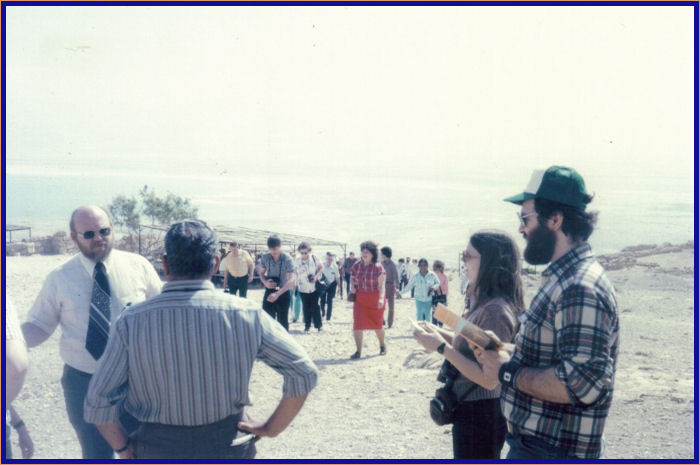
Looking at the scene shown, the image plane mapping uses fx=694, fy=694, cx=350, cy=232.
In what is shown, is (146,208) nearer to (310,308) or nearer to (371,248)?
(310,308)

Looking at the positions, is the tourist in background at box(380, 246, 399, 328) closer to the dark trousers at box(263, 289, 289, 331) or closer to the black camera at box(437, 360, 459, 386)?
the dark trousers at box(263, 289, 289, 331)

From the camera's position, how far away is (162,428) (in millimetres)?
2389

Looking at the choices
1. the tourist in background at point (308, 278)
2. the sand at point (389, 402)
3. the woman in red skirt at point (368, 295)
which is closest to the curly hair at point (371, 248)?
the woman in red skirt at point (368, 295)

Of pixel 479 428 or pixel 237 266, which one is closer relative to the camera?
pixel 479 428

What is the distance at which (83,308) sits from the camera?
3406mm

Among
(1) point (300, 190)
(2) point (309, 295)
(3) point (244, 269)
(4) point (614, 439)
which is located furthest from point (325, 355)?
(1) point (300, 190)

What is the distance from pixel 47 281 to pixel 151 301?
4.36 feet

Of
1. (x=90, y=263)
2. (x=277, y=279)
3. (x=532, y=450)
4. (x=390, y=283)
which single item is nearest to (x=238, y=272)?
(x=277, y=279)

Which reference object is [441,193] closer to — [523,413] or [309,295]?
[309,295]

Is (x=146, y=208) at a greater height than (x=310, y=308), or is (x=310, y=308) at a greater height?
(x=146, y=208)

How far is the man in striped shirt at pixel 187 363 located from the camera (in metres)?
2.32

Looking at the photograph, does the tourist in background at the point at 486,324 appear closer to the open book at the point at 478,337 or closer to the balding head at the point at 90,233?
the open book at the point at 478,337

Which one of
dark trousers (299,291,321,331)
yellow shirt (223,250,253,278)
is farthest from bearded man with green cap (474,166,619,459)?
yellow shirt (223,250,253,278)

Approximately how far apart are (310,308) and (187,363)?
786cm
